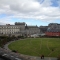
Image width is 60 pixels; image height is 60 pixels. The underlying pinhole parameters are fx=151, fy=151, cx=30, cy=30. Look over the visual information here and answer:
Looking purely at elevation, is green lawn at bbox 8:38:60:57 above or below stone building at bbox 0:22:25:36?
below

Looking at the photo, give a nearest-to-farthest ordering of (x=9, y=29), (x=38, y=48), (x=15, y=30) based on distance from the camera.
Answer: (x=38, y=48) < (x=9, y=29) < (x=15, y=30)

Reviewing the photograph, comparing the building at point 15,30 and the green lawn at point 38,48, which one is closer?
the green lawn at point 38,48

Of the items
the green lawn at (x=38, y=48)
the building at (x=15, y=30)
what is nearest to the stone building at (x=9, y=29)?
the building at (x=15, y=30)

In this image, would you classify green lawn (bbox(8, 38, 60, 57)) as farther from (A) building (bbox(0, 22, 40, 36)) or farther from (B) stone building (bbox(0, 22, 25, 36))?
(B) stone building (bbox(0, 22, 25, 36))

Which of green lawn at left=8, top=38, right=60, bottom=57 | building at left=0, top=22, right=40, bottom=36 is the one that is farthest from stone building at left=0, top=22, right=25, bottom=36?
green lawn at left=8, top=38, right=60, bottom=57

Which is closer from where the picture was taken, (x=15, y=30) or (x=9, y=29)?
(x=9, y=29)

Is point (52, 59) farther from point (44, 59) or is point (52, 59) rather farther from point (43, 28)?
point (43, 28)

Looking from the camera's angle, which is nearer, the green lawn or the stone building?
the green lawn

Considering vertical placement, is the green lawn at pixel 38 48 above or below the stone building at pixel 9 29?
below

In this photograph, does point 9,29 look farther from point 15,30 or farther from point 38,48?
point 38,48

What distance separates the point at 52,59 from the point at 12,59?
16.0 meters

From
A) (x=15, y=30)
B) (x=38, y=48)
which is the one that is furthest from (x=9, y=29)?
(x=38, y=48)

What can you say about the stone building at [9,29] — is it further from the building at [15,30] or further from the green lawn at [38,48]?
the green lawn at [38,48]

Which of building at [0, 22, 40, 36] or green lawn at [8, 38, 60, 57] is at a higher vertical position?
building at [0, 22, 40, 36]
